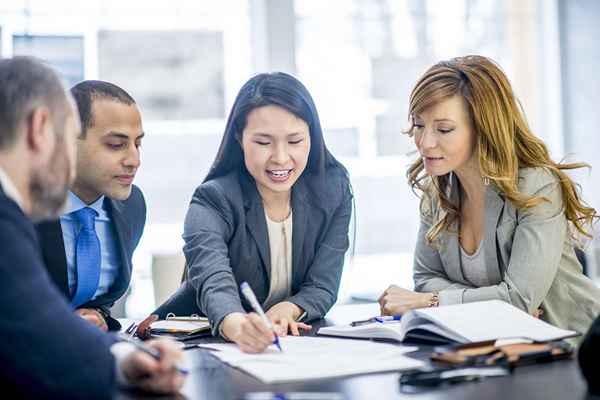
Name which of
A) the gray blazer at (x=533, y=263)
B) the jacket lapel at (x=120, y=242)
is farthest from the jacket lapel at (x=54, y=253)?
the gray blazer at (x=533, y=263)

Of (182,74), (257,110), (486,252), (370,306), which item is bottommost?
(370,306)

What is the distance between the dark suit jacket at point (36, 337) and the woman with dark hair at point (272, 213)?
0.88 meters

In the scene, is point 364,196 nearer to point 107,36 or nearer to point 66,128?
point 107,36

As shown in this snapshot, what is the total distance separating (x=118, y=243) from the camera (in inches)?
101

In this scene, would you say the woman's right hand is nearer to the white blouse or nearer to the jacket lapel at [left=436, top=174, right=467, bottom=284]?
the white blouse

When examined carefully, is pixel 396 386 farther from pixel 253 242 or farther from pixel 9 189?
pixel 253 242

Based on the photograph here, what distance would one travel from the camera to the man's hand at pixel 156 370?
1.40 meters

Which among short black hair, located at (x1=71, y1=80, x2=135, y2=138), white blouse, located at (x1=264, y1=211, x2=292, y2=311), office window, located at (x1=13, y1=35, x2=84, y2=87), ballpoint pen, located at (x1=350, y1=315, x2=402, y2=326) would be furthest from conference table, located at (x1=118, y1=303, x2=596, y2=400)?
office window, located at (x1=13, y1=35, x2=84, y2=87)

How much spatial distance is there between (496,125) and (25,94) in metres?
1.37

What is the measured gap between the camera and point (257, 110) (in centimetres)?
240

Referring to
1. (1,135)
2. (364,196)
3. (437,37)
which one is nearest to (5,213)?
(1,135)

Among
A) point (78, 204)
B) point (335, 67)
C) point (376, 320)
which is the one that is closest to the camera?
point (376, 320)

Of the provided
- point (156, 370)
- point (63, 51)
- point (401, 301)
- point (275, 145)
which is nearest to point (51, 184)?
point (156, 370)

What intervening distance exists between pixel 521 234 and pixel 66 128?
4.29ft
